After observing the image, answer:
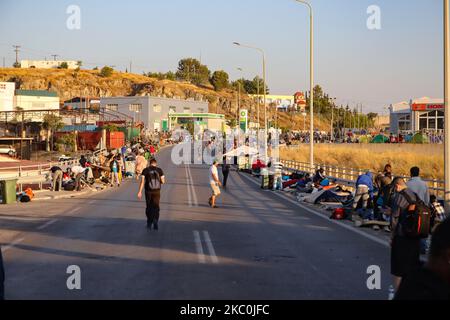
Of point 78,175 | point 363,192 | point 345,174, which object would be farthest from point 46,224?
point 345,174

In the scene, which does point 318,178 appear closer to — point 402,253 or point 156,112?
point 402,253

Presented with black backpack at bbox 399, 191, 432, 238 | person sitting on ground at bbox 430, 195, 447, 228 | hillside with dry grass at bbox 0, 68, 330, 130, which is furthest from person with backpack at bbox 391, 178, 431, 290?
hillside with dry grass at bbox 0, 68, 330, 130

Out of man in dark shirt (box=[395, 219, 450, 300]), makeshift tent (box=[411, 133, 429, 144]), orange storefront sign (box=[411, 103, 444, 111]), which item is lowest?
man in dark shirt (box=[395, 219, 450, 300])

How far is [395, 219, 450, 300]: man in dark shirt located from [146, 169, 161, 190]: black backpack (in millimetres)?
12724

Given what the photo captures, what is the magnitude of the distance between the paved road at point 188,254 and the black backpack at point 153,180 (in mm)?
1143

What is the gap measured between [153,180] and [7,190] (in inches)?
395

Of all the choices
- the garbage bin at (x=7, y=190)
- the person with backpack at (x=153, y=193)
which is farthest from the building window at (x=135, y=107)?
the person with backpack at (x=153, y=193)

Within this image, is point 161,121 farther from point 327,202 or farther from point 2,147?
point 327,202

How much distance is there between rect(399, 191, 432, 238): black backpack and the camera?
7.80 metres

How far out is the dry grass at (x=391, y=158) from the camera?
51.1m

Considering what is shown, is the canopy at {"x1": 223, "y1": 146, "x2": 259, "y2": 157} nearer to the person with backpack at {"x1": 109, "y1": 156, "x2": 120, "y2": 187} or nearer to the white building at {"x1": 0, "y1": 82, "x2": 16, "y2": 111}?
the person with backpack at {"x1": 109, "y1": 156, "x2": 120, "y2": 187}

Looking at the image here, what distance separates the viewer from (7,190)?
78.0 ft
